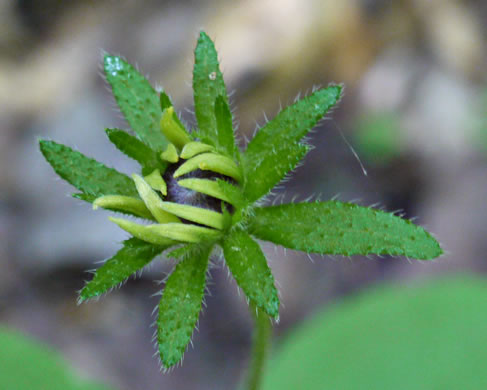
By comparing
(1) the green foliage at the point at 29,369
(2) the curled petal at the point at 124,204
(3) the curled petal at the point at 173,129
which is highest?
(3) the curled petal at the point at 173,129

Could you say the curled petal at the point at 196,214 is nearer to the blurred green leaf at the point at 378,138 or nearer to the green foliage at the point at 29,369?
the green foliage at the point at 29,369

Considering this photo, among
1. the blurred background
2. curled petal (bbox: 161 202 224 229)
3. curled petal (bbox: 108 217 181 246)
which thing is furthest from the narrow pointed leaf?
the blurred background

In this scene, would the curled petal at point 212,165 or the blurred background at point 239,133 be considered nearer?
the curled petal at point 212,165

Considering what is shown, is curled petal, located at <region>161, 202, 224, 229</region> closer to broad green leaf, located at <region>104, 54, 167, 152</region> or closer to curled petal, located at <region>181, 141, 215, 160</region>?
curled petal, located at <region>181, 141, 215, 160</region>

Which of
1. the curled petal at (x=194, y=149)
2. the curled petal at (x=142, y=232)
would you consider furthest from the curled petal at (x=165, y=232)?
the curled petal at (x=194, y=149)

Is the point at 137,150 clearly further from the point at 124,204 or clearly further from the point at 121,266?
the point at 121,266

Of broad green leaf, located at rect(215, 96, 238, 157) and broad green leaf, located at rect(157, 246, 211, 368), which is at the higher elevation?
broad green leaf, located at rect(215, 96, 238, 157)

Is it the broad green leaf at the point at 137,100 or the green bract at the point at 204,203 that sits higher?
the broad green leaf at the point at 137,100

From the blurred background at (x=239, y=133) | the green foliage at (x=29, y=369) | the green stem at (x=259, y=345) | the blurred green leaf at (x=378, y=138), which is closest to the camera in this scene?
the green stem at (x=259, y=345)
